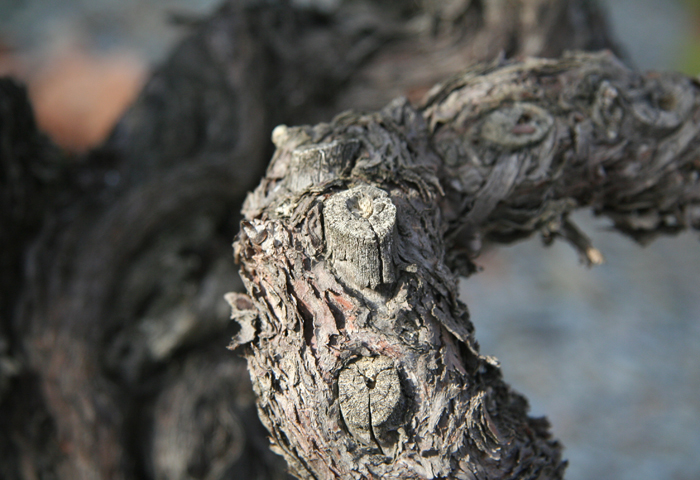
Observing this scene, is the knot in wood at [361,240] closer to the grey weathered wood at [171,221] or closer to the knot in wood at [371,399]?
the knot in wood at [371,399]

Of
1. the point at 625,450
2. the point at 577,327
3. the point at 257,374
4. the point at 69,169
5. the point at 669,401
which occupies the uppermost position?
the point at 577,327

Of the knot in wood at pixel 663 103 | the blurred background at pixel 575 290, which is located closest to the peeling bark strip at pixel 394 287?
the knot in wood at pixel 663 103

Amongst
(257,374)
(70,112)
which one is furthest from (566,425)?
(70,112)

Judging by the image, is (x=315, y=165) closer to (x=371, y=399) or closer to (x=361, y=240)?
(x=361, y=240)

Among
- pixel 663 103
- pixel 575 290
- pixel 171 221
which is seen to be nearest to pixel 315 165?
pixel 663 103

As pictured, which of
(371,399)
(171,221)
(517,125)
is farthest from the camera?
(171,221)

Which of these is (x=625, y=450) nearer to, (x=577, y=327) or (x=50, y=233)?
(x=577, y=327)
